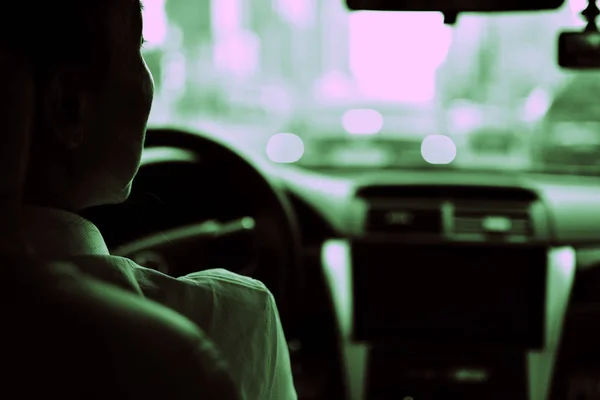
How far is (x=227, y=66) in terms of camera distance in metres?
11.8

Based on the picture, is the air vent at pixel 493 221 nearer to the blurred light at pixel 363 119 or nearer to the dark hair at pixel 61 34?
the dark hair at pixel 61 34

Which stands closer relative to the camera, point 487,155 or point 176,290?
point 176,290

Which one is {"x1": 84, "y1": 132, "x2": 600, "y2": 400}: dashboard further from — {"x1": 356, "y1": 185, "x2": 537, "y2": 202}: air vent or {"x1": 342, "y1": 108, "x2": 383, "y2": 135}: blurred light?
{"x1": 342, "y1": 108, "x2": 383, "y2": 135}: blurred light

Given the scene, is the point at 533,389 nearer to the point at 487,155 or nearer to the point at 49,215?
the point at 487,155

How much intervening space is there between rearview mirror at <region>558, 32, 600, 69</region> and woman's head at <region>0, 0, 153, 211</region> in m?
1.65

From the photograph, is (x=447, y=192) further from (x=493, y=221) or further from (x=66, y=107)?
(x=66, y=107)

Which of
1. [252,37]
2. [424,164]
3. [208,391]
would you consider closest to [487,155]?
[424,164]

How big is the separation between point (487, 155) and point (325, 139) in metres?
1.73

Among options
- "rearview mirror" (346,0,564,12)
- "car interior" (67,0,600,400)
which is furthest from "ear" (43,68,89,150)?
"car interior" (67,0,600,400)

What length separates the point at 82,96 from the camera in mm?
1373

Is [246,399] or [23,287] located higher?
[23,287]

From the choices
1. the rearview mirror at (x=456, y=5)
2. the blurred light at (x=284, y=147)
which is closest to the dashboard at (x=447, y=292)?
the rearview mirror at (x=456, y=5)

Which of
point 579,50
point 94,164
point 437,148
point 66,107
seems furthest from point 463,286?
point 66,107

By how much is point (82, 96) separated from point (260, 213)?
2382mm
